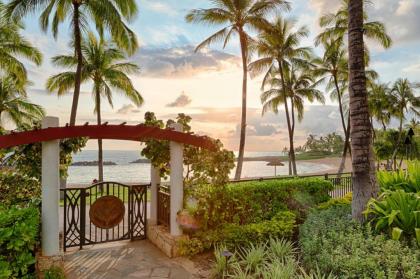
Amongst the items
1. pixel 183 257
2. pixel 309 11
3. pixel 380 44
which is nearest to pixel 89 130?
pixel 183 257

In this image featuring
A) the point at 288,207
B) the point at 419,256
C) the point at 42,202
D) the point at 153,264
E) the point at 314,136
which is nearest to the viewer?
the point at 419,256

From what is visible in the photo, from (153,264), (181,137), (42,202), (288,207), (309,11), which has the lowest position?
(153,264)

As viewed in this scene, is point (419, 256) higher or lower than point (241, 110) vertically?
lower

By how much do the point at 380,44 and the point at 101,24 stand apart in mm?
18068

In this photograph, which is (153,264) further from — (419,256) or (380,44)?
(380,44)

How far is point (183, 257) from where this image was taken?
5.80 metres

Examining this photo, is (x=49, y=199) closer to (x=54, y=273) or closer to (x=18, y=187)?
(x=54, y=273)

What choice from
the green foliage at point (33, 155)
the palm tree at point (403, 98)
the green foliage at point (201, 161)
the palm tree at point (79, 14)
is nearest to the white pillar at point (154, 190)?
the green foliage at point (201, 161)

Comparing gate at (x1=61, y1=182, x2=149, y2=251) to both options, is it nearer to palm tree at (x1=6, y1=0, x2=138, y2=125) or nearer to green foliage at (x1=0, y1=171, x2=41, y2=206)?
green foliage at (x1=0, y1=171, x2=41, y2=206)

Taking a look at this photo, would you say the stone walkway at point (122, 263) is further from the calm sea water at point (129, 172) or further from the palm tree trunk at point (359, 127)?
the calm sea water at point (129, 172)

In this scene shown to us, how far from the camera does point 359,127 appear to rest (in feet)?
18.5

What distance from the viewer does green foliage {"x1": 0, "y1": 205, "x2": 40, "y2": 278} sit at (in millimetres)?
4164

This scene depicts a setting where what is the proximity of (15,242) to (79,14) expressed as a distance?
40.8 feet

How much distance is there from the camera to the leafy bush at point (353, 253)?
12.5ft
